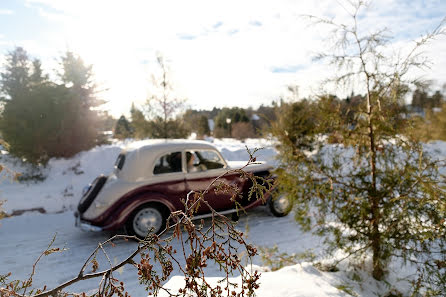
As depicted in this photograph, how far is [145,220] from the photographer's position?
5277mm

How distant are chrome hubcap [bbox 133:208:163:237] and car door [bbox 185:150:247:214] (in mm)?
774

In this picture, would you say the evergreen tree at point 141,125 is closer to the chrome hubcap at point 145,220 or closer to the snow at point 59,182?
the snow at point 59,182

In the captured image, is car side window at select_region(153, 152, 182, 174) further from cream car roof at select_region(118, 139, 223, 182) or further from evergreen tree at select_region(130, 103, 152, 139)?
evergreen tree at select_region(130, 103, 152, 139)

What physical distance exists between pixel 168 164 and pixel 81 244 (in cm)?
210

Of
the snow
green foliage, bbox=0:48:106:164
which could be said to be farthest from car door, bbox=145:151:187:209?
green foliage, bbox=0:48:106:164

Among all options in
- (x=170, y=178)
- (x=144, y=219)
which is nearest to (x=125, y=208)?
(x=144, y=219)

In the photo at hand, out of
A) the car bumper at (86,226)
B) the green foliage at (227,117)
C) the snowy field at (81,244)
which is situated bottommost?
the snowy field at (81,244)

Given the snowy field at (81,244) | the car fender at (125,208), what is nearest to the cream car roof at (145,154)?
the car fender at (125,208)

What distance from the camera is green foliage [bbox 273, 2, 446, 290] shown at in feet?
11.1

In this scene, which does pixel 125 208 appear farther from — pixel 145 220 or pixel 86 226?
pixel 86 226

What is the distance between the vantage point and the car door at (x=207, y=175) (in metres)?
5.64

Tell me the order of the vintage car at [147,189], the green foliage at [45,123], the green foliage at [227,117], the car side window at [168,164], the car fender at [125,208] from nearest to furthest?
1. the car fender at [125,208]
2. the vintage car at [147,189]
3. the car side window at [168,164]
4. the green foliage at [45,123]
5. the green foliage at [227,117]

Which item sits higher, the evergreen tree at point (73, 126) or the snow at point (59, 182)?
the evergreen tree at point (73, 126)

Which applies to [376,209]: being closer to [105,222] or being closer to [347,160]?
[347,160]
